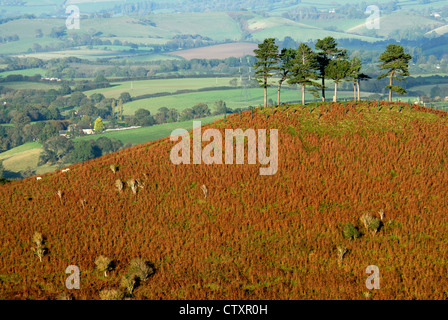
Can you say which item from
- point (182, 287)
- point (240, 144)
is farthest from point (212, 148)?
point (182, 287)

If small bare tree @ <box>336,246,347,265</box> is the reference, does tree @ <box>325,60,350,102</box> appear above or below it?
above

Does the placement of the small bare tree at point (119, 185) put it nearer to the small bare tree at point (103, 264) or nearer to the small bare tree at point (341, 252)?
the small bare tree at point (103, 264)

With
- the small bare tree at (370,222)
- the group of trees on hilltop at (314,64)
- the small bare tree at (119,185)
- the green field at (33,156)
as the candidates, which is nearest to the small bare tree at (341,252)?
the small bare tree at (370,222)

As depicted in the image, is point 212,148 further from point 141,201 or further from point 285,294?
point 285,294

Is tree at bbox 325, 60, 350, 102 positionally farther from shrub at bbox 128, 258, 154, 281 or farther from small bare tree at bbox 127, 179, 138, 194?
shrub at bbox 128, 258, 154, 281

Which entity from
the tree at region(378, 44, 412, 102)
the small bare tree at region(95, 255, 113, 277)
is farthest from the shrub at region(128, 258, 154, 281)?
the tree at region(378, 44, 412, 102)

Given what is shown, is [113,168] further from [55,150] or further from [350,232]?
[55,150]

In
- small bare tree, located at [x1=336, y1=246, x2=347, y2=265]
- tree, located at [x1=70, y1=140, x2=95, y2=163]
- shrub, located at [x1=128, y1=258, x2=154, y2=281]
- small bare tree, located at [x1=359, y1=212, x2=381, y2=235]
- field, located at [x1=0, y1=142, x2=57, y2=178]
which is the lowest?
field, located at [x1=0, y1=142, x2=57, y2=178]

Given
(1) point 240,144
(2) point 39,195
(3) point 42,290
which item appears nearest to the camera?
(3) point 42,290
